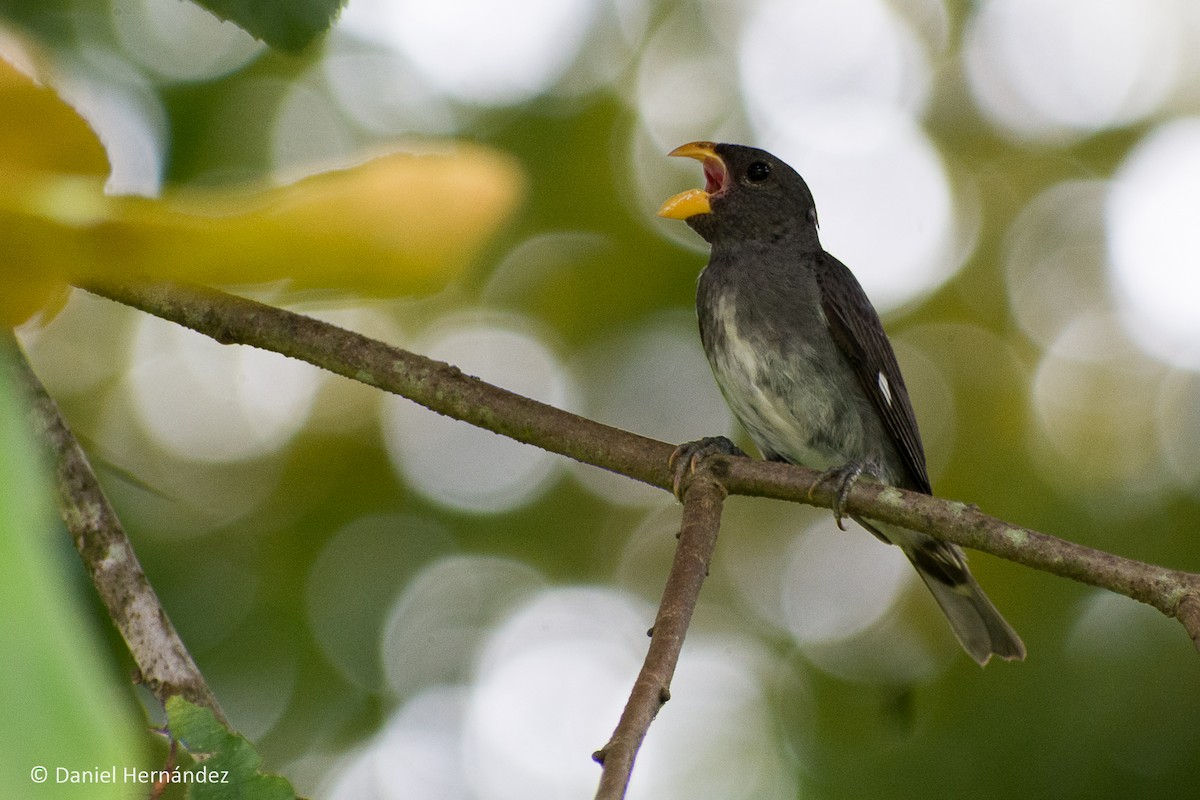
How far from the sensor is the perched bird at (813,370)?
12.7 feet

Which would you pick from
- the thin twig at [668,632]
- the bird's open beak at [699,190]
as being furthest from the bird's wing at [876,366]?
the thin twig at [668,632]

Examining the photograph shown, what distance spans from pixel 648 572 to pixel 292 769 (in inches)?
67.6

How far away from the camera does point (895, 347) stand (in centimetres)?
468

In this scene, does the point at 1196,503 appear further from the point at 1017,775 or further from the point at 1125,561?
the point at 1125,561

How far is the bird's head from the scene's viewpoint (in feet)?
14.1

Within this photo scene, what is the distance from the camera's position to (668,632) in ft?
5.43

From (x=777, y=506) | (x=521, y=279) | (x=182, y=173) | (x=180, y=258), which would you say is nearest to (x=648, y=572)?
(x=777, y=506)

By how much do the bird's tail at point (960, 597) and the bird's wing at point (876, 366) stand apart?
7.7 inches

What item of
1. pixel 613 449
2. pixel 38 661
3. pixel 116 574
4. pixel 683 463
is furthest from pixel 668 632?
pixel 38 661

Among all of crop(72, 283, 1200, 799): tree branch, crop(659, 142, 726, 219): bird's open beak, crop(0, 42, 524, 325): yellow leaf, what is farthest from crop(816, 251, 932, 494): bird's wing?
crop(0, 42, 524, 325): yellow leaf

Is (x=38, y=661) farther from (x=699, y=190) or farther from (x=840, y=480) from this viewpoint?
(x=699, y=190)

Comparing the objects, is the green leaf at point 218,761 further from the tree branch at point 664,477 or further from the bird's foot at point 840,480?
the bird's foot at point 840,480

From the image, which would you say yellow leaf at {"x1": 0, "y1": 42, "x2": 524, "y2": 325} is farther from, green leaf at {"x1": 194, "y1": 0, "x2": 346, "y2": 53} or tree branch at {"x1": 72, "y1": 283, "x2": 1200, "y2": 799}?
tree branch at {"x1": 72, "y1": 283, "x2": 1200, "y2": 799}

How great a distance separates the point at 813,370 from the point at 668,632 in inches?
92.6
